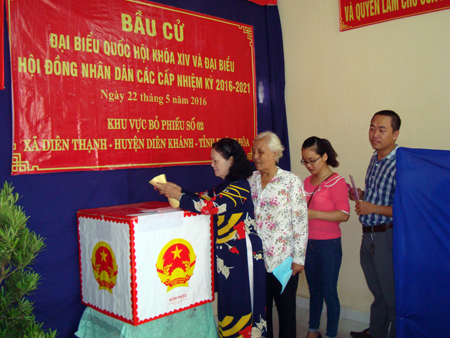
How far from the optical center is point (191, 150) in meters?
2.91

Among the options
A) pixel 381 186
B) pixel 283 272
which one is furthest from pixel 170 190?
pixel 381 186

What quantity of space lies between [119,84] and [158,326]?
147cm

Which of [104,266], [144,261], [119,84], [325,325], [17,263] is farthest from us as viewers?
[325,325]

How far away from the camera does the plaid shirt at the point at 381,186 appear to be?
240cm

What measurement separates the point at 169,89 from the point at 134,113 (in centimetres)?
33

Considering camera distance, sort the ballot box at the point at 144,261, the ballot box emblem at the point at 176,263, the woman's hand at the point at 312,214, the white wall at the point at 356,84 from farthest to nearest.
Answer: the white wall at the point at 356,84
the woman's hand at the point at 312,214
the ballot box emblem at the point at 176,263
the ballot box at the point at 144,261

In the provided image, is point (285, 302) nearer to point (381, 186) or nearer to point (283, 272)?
point (283, 272)

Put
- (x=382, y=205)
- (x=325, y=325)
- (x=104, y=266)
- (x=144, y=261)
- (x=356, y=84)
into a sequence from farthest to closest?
(x=356, y=84), (x=325, y=325), (x=382, y=205), (x=104, y=266), (x=144, y=261)

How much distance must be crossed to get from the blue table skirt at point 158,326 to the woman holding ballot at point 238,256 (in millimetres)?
153

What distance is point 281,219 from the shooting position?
227cm

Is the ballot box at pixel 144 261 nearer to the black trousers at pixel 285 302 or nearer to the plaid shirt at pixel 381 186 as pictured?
the black trousers at pixel 285 302

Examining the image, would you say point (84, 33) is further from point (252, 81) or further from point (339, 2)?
point (339, 2)

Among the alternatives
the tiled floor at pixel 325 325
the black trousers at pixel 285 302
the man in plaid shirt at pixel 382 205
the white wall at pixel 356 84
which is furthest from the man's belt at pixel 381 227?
the tiled floor at pixel 325 325

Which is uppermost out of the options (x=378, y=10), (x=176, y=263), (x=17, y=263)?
(x=378, y=10)
